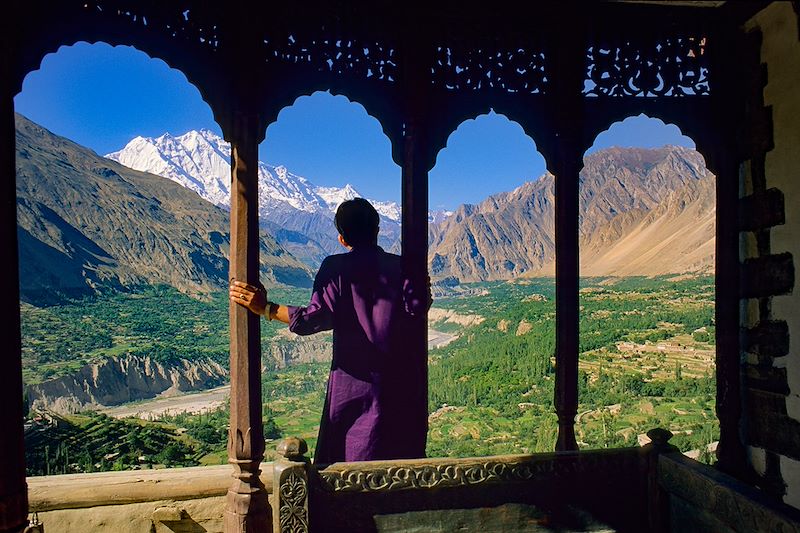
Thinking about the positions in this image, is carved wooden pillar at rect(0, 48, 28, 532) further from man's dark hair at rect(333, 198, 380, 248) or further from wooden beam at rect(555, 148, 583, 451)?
wooden beam at rect(555, 148, 583, 451)

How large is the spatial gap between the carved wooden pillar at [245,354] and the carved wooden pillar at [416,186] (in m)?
0.94

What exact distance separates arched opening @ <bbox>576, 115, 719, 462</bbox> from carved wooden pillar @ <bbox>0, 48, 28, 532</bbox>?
6.88m

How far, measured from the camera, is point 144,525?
3828 mm

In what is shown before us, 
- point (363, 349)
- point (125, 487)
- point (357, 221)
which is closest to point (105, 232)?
point (125, 487)

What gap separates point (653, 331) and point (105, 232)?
236 ft

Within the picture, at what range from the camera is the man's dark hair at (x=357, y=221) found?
373cm

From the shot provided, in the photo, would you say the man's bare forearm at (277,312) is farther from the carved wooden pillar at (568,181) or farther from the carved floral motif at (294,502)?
the carved wooden pillar at (568,181)

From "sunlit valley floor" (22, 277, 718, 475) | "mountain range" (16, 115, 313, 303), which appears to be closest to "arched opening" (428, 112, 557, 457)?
"sunlit valley floor" (22, 277, 718, 475)

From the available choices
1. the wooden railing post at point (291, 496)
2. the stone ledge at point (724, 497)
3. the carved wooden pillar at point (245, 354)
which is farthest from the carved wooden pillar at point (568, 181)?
the carved wooden pillar at point (245, 354)

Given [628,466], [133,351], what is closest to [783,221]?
[628,466]

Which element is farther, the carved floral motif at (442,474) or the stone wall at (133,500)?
the stone wall at (133,500)

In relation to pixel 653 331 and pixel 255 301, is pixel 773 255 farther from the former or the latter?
pixel 653 331

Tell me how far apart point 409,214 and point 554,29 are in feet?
5.24

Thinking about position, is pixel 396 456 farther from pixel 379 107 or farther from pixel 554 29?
pixel 554 29
